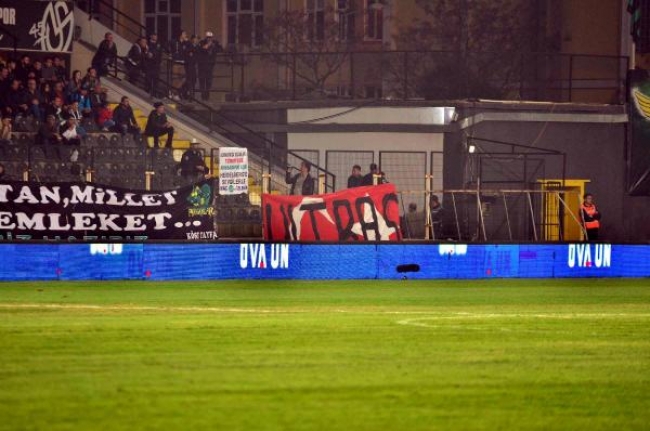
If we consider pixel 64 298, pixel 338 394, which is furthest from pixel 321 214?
pixel 338 394

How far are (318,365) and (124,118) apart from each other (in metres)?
24.3

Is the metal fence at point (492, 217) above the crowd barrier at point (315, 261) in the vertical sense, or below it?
above

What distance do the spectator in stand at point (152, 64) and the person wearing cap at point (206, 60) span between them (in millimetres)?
1377

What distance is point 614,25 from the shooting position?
160ft

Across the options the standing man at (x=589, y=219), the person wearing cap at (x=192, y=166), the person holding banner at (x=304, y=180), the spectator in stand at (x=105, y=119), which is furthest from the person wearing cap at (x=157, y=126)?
the standing man at (x=589, y=219)

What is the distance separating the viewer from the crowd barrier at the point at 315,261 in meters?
26.1

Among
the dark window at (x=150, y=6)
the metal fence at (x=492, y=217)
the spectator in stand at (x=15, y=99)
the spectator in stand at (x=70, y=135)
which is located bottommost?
the metal fence at (x=492, y=217)

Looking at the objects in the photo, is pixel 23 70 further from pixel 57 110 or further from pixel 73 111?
pixel 73 111

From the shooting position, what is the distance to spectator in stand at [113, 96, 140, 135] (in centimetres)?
3600

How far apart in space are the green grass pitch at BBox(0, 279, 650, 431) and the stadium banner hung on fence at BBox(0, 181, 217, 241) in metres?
8.61

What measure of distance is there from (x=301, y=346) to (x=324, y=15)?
4025 centimetres

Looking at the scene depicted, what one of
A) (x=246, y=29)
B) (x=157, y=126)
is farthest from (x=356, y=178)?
(x=246, y=29)

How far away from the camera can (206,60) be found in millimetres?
42875

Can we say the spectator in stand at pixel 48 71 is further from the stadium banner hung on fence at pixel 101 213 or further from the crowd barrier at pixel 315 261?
the crowd barrier at pixel 315 261
